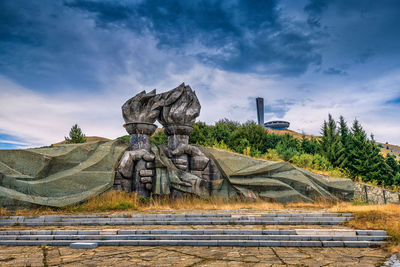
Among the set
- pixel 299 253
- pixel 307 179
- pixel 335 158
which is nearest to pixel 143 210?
pixel 299 253

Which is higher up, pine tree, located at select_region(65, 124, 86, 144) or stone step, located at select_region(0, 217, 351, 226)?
pine tree, located at select_region(65, 124, 86, 144)

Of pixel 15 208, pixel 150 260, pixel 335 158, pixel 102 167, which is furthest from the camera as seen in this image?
pixel 335 158

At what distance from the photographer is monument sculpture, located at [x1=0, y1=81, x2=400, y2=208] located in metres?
8.18

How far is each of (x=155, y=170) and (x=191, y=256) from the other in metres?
5.46

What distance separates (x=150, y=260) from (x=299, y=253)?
2.10 m

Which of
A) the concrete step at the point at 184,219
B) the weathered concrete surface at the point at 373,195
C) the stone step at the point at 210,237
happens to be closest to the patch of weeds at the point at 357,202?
the weathered concrete surface at the point at 373,195

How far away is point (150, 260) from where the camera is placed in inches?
153

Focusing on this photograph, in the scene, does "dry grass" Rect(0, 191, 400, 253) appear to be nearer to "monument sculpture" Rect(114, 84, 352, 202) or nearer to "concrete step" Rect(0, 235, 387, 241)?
"monument sculpture" Rect(114, 84, 352, 202)

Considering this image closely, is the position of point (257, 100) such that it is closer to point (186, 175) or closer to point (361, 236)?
point (186, 175)

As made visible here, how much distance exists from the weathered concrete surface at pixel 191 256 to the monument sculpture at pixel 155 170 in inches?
149

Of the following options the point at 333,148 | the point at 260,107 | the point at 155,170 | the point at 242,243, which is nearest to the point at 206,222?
the point at 242,243

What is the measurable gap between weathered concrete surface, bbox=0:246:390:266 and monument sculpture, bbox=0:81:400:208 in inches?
149

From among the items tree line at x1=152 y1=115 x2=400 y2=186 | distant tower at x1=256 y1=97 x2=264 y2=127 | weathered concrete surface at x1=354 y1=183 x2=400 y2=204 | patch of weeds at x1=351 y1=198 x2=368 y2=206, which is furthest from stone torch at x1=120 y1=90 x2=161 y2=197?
distant tower at x1=256 y1=97 x2=264 y2=127

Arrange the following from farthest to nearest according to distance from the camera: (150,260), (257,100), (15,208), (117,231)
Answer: (257,100) < (15,208) < (117,231) < (150,260)
